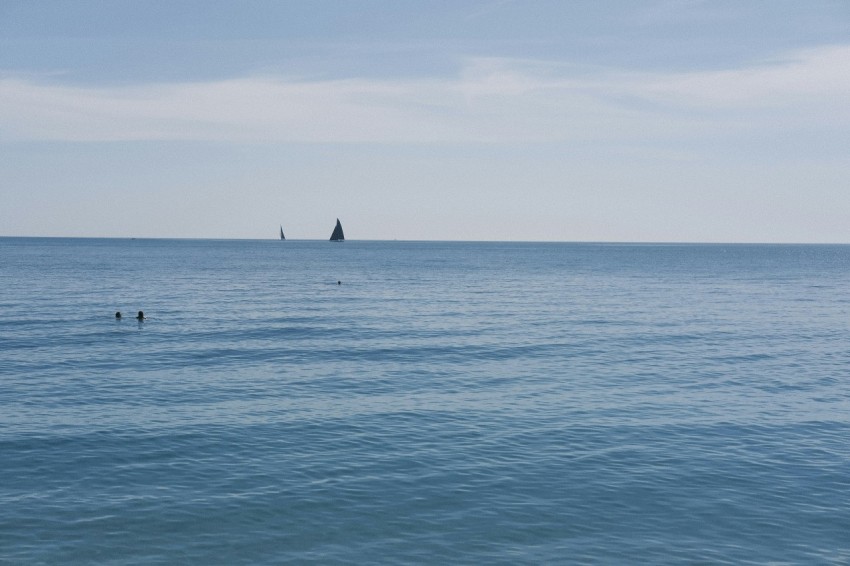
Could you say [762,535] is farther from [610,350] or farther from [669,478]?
[610,350]

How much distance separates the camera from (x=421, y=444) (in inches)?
1236

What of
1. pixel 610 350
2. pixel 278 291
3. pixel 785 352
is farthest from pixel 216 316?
pixel 785 352

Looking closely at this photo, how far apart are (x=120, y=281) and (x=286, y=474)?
359ft

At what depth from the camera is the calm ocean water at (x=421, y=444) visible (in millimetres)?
22438

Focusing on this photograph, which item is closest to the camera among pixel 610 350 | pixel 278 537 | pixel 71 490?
pixel 278 537

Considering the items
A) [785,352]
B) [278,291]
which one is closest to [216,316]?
[278,291]

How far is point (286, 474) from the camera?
27.6 m

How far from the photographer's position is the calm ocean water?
22438 mm

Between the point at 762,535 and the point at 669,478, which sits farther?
the point at 669,478

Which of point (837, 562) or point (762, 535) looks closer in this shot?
point (837, 562)

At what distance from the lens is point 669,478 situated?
27.7 metres

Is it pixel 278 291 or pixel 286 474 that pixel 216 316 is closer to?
pixel 278 291

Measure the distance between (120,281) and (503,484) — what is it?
113828 millimetres

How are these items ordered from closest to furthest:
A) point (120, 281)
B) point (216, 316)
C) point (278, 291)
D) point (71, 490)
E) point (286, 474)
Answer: point (71, 490), point (286, 474), point (216, 316), point (278, 291), point (120, 281)
